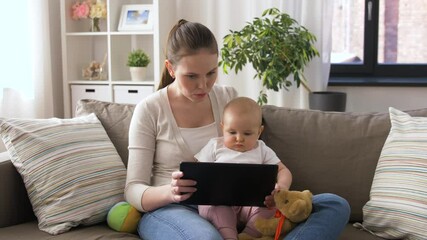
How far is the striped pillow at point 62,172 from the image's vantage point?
1811 mm

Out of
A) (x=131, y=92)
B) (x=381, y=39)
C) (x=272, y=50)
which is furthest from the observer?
(x=381, y=39)

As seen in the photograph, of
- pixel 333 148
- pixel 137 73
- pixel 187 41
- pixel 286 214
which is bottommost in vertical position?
pixel 286 214

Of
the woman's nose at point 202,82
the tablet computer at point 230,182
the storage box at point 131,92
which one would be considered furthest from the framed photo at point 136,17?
the tablet computer at point 230,182

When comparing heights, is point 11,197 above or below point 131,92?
below

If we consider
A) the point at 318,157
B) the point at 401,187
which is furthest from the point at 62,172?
the point at 401,187

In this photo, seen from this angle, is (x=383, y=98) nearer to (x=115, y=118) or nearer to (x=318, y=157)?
(x=318, y=157)

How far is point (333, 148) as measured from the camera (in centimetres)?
→ 194

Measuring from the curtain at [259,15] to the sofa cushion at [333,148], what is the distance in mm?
1584

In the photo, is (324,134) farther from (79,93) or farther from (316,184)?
(79,93)

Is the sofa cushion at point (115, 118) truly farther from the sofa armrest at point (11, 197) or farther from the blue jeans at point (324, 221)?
the blue jeans at point (324, 221)

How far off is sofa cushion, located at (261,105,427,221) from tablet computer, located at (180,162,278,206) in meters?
0.41

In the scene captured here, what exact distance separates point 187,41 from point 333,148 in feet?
2.06

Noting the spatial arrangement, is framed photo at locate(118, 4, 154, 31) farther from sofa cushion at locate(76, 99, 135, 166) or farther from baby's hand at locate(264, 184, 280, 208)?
baby's hand at locate(264, 184, 280, 208)

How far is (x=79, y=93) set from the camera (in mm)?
3756
